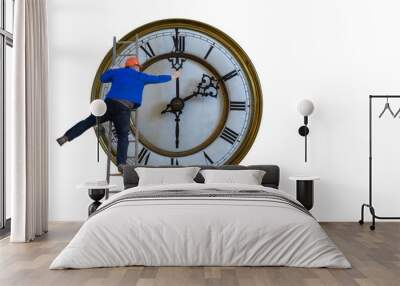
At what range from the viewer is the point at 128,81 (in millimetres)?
6875

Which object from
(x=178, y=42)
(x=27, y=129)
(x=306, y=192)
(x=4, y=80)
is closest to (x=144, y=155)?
(x=178, y=42)

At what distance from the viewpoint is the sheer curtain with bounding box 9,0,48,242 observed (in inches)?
224

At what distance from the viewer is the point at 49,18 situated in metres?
7.09

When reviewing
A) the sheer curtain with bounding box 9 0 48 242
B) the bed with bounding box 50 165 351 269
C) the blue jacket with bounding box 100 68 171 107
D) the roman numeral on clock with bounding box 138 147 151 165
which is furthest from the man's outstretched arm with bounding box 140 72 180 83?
the bed with bounding box 50 165 351 269

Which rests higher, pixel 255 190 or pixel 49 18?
pixel 49 18

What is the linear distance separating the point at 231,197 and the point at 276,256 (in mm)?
718

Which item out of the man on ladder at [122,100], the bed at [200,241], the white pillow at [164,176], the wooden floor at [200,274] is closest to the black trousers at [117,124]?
the man on ladder at [122,100]

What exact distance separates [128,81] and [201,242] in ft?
9.73

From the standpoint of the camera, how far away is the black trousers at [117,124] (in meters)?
6.86

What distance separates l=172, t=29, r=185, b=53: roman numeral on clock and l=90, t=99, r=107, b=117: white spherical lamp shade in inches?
45.2

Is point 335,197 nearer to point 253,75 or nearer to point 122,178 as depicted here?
point 253,75

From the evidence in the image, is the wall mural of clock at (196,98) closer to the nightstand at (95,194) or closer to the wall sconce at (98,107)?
the wall sconce at (98,107)

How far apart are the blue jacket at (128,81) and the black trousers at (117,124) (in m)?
0.11

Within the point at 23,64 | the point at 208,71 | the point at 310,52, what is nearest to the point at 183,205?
the point at 23,64
